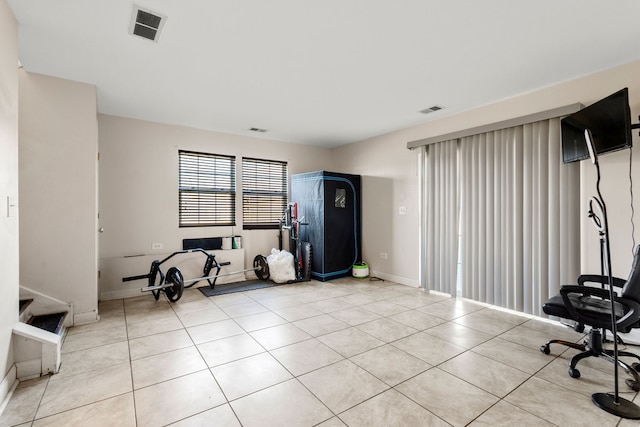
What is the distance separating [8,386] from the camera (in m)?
2.07

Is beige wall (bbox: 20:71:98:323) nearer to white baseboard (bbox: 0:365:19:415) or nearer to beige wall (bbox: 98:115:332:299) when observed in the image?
beige wall (bbox: 98:115:332:299)

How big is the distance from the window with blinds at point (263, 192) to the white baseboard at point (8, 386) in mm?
3694

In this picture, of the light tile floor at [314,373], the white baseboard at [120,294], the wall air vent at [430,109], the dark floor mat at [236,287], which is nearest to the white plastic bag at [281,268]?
the dark floor mat at [236,287]

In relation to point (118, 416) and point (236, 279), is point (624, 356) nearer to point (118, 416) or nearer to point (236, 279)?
point (118, 416)

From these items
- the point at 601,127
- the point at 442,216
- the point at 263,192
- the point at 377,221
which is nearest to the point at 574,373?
the point at 601,127

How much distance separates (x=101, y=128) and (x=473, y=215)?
550 centimetres

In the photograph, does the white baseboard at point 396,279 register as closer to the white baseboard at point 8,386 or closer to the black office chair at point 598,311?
the black office chair at point 598,311

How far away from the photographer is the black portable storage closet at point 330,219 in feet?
17.8

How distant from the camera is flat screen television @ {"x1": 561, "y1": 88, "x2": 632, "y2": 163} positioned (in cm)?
249

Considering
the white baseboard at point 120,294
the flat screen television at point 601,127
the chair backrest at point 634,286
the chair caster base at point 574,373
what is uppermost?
the flat screen television at point 601,127

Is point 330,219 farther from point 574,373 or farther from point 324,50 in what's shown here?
point 574,373

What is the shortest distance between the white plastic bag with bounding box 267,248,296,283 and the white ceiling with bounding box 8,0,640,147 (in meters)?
2.58

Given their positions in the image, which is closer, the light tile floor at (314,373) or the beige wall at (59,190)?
the light tile floor at (314,373)

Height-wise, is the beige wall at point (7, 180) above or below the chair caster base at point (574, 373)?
above
